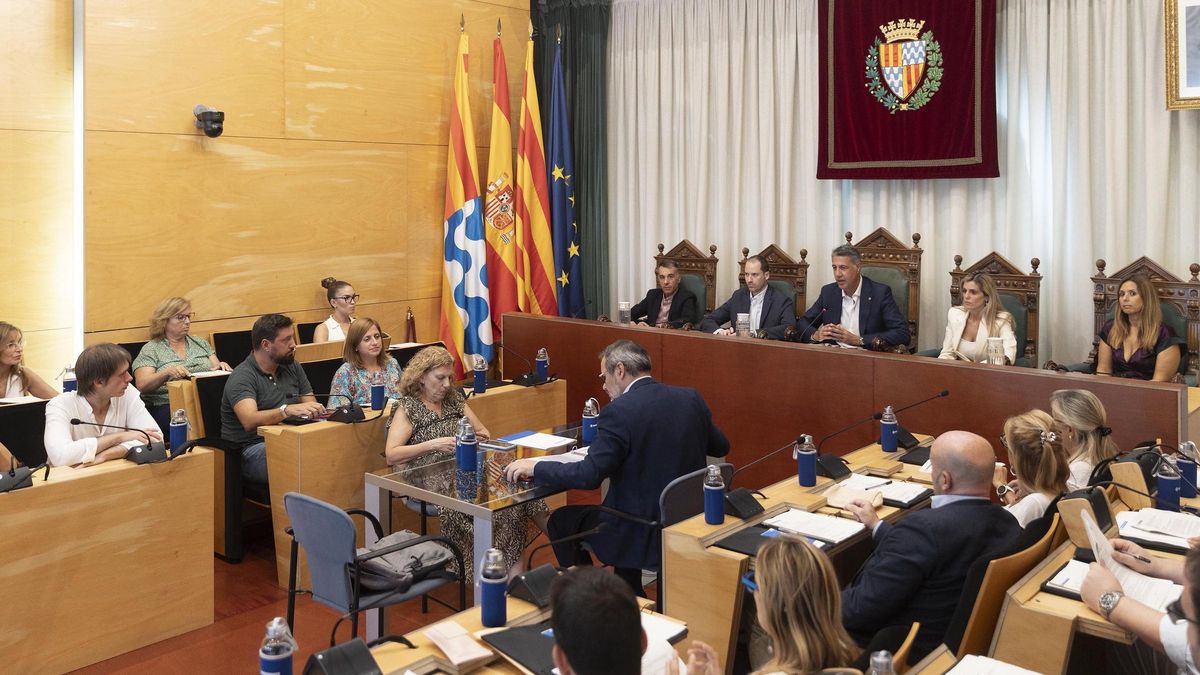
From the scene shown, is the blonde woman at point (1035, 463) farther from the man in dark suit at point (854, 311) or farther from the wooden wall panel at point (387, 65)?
the wooden wall panel at point (387, 65)

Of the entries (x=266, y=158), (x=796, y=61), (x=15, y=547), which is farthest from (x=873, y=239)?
(x=15, y=547)

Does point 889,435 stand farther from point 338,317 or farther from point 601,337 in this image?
point 338,317

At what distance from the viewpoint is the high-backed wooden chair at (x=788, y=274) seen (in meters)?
7.55

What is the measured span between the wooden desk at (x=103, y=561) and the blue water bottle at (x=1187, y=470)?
12.1 feet

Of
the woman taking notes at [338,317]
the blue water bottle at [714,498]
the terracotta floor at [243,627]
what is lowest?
the terracotta floor at [243,627]

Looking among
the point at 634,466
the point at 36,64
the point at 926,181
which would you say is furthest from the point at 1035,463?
the point at 36,64

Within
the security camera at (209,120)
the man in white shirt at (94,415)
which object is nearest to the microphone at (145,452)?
the man in white shirt at (94,415)

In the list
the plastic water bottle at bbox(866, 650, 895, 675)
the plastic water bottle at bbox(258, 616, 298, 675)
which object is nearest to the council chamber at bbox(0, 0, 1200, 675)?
the plastic water bottle at bbox(258, 616, 298, 675)

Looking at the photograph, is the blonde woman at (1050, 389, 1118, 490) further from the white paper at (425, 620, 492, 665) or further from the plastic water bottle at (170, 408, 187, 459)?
the plastic water bottle at (170, 408, 187, 459)

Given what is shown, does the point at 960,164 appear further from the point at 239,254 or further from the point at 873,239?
the point at 239,254

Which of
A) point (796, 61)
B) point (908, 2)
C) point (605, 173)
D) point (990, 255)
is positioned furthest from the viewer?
point (605, 173)

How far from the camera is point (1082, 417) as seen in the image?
376 centimetres

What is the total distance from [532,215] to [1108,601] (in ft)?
21.6

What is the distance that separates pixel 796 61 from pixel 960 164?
5.15 feet
